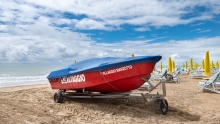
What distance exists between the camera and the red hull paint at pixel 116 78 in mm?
5746

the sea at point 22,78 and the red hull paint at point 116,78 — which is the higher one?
the red hull paint at point 116,78

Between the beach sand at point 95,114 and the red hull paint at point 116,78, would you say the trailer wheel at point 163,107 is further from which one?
the red hull paint at point 116,78

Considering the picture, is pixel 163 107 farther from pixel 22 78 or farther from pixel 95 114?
pixel 22 78

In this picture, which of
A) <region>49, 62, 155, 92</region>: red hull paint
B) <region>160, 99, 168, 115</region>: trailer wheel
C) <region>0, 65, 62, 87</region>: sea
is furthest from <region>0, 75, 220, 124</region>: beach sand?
<region>0, 65, 62, 87</region>: sea

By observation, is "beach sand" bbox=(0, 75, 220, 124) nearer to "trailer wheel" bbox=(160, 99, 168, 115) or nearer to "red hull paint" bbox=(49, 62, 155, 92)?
"trailer wheel" bbox=(160, 99, 168, 115)

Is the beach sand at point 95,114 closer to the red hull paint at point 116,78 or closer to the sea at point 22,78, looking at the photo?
the red hull paint at point 116,78

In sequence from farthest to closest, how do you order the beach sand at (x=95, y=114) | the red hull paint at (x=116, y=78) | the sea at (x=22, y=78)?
the sea at (x=22, y=78) < the red hull paint at (x=116, y=78) < the beach sand at (x=95, y=114)

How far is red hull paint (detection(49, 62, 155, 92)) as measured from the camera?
18.9 feet

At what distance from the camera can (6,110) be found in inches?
194

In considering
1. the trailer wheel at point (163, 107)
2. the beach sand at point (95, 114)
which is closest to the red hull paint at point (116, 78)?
the beach sand at point (95, 114)

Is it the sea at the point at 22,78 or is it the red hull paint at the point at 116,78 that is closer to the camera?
the red hull paint at the point at 116,78

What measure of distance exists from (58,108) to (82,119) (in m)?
1.15

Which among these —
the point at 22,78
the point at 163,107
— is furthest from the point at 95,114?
the point at 22,78

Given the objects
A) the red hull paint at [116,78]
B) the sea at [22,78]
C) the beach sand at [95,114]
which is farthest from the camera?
the sea at [22,78]
